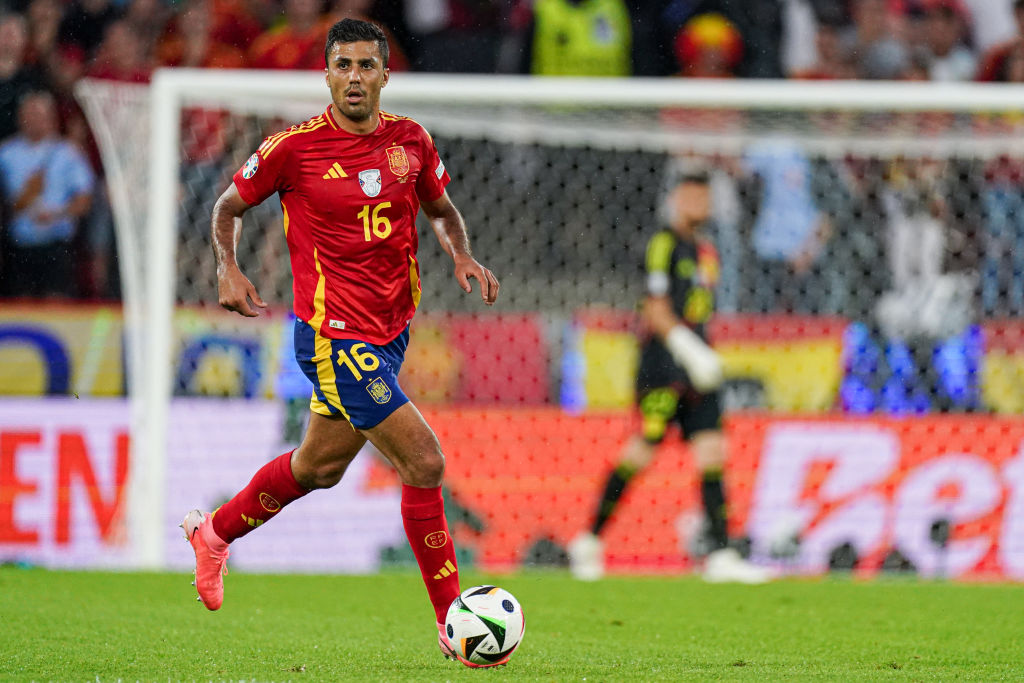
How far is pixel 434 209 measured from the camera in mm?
5215

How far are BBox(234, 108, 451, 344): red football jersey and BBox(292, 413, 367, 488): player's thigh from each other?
36 centimetres

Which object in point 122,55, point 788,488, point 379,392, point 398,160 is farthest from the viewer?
point 122,55

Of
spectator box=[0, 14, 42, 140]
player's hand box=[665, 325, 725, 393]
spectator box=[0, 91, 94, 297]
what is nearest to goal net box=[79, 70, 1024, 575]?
player's hand box=[665, 325, 725, 393]

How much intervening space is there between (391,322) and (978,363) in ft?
19.3

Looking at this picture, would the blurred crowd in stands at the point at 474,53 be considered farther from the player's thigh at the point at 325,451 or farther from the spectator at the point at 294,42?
the player's thigh at the point at 325,451

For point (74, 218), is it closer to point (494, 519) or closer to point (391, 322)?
point (494, 519)

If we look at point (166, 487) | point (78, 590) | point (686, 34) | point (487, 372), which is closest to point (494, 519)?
point (487, 372)

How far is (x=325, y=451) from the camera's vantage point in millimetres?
5023

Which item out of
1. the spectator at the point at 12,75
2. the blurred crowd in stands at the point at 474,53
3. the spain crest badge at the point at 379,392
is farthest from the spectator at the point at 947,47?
the spain crest badge at the point at 379,392

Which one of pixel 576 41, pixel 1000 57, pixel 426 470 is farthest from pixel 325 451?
pixel 1000 57

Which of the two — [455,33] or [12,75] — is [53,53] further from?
[455,33]

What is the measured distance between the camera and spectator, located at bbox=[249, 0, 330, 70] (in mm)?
11883

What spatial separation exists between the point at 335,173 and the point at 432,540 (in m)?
1.26

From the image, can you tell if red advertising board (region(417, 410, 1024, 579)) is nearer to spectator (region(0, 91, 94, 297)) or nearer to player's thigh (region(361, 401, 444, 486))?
spectator (region(0, 91, 94, 297))
